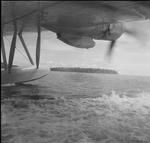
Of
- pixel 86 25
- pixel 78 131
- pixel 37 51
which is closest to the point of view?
pixel 78 131

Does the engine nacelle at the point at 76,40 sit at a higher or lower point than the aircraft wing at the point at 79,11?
lower

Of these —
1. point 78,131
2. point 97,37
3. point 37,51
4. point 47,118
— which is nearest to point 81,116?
point 47,118

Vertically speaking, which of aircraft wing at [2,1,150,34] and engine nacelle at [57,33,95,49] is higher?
aircraft wing at [2,1,150,34]

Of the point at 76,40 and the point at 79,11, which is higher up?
the point at 79,11

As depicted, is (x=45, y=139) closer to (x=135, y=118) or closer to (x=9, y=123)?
(x=9, y=123)

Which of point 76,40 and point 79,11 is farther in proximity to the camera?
point 76,40

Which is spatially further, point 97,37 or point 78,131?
point 97,37

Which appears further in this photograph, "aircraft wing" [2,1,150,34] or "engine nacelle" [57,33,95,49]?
"engine nacelle" [57,33,95,49]

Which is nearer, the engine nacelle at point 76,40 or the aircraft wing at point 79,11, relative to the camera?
the aircraft wing at point 79,11
